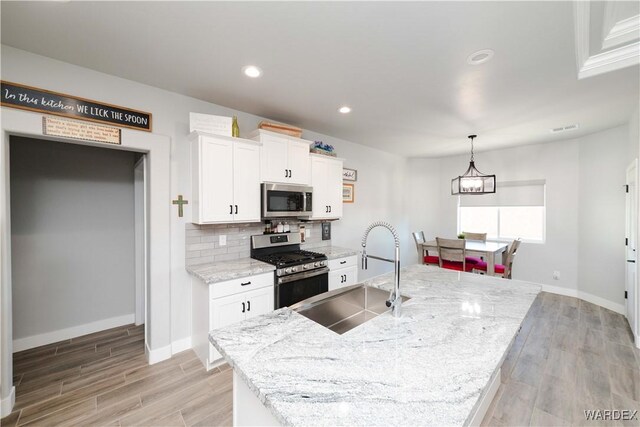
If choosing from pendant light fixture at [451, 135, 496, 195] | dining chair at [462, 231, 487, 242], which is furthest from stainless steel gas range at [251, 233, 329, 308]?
dining chair at [462, 231, 487, 242]

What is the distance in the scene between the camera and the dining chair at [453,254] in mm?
3887

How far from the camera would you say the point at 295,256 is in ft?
10.2

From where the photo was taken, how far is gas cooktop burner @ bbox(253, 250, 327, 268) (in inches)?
108

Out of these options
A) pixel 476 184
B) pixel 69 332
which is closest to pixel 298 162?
pixel 476 184

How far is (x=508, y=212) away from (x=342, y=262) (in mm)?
3889

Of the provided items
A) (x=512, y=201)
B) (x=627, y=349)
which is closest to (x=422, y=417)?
(x=627, y=349)

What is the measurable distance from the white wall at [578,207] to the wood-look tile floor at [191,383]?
1271 mm

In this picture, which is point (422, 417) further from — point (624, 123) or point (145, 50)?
point (624, 123)

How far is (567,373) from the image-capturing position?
2.33 m

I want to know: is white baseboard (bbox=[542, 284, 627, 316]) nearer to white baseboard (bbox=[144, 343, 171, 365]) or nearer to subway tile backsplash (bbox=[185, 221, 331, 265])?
subway tile backsplash (bbox=[185, 221, 331, 265])

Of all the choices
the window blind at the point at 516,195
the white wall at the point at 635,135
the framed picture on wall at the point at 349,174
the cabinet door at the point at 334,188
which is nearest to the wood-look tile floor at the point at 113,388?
the cabinet door at the point at 334,188

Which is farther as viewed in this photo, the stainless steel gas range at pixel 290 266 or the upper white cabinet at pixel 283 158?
the upper white cabinet at pixel 283 158

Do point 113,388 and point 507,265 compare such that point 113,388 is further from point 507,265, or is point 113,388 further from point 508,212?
point 508,212

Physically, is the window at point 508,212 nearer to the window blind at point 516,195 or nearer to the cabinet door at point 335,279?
the window blind at point 516,195
